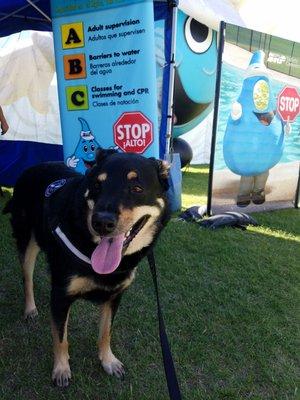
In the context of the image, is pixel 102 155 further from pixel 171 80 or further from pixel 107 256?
pixel 171 80

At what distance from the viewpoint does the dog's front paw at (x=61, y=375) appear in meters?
2.42

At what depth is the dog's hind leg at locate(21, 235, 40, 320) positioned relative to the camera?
118 inches

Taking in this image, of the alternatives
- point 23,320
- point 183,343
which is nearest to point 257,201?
point 183,343

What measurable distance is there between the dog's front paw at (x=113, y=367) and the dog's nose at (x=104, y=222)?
42.8 inches

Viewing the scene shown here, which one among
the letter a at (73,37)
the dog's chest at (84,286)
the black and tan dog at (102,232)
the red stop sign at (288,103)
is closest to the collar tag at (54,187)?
the black and tan dog at (102,232)

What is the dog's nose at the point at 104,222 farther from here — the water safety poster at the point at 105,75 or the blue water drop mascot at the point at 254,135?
the blue water drop mascot at the point at 254,135

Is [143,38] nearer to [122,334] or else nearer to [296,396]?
[122,334]

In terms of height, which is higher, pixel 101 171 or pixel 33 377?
pixel 101 171

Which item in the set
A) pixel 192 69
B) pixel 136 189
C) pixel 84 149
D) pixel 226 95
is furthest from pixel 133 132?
pixel 192 69

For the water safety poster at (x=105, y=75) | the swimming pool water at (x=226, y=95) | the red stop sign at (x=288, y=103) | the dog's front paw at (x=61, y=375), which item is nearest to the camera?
the dog's front paw at (x=61, y=375)

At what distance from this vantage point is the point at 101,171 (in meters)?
2.15

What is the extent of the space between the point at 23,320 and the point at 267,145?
450 cm

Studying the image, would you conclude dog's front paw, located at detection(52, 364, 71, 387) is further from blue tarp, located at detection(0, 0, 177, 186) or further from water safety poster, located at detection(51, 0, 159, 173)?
blue tarp, located at detection(0, 0, 177, 186)

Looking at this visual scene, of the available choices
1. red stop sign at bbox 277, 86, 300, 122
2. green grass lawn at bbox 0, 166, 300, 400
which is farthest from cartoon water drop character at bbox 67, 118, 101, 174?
red stop sign at bbox 277, 86, 300, 122
